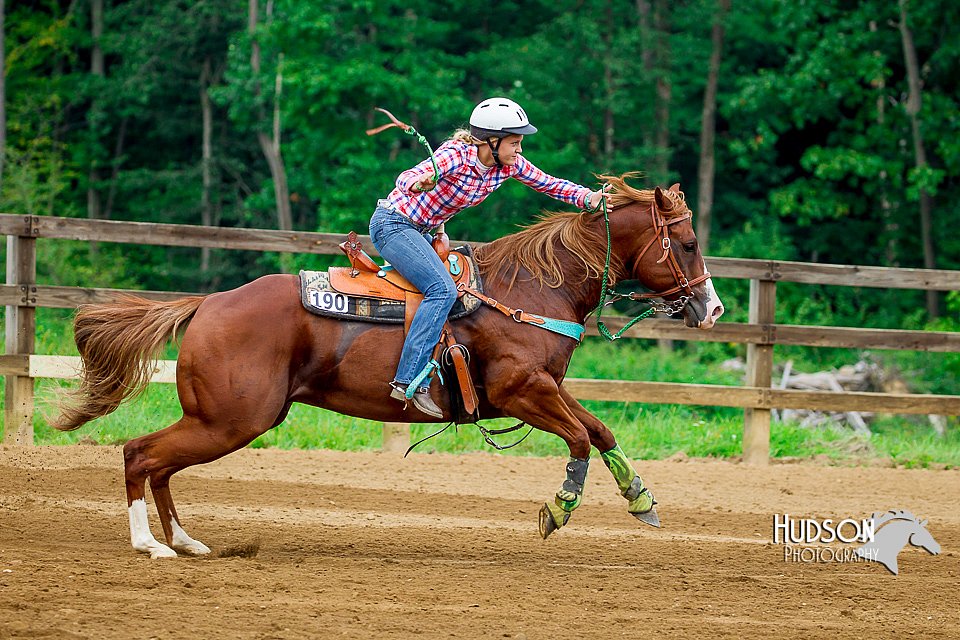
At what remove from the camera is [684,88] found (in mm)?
26375

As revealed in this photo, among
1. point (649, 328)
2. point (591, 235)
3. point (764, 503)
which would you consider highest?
point (591, 235)

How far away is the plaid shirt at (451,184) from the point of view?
6.04 m

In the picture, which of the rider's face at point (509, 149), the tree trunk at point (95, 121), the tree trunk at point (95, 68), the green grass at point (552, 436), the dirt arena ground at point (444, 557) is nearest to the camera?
the dirt arena ground at point (444, 557)

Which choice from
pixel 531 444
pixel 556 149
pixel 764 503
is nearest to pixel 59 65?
pixel 556 149

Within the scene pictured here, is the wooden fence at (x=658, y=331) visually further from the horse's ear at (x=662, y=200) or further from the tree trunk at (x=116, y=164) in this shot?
the tree trunk at (x=116, y=164)

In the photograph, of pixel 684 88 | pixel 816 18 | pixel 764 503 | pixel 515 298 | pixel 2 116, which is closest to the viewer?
pixel 515 298

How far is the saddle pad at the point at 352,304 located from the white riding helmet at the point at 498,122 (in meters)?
0.95

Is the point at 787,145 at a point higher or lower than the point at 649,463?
higher

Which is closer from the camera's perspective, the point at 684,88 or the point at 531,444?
the point at 531,444

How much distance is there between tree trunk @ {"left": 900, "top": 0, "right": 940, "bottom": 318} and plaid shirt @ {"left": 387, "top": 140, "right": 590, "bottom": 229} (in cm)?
1850

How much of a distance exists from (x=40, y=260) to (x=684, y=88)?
50.7ft

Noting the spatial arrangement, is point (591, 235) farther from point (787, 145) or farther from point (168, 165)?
point (168, 165)

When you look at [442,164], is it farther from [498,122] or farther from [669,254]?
[669,254]

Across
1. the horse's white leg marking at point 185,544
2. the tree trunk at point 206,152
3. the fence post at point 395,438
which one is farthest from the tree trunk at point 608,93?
the horse's white leg marking at point 185,544
